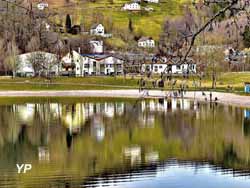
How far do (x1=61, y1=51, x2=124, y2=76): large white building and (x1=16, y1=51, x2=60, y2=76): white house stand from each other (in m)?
2.94

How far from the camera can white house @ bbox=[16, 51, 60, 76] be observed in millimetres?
76750

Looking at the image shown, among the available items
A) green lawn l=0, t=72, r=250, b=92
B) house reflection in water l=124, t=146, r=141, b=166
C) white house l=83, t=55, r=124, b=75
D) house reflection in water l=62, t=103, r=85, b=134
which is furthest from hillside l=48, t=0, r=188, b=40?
house reflection in water l=124, t=146, r=141, b=166

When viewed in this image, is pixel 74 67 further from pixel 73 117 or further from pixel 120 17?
pixel 120 17

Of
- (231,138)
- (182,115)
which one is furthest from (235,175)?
A: (182,115)

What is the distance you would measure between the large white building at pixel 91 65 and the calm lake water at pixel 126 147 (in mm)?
37614

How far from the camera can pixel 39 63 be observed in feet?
252

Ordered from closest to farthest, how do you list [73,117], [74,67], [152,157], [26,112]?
[152,157] < [73,117] < [26,112] < [74,67]

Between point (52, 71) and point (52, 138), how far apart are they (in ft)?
169

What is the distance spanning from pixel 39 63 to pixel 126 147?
53.3 m

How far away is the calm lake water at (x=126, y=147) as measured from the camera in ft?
60.8

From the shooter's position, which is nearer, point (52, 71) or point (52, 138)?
point (52, 138)

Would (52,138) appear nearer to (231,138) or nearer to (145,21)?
(231,138)

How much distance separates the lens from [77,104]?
50.1m

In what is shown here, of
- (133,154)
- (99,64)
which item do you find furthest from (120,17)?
(133,154)
